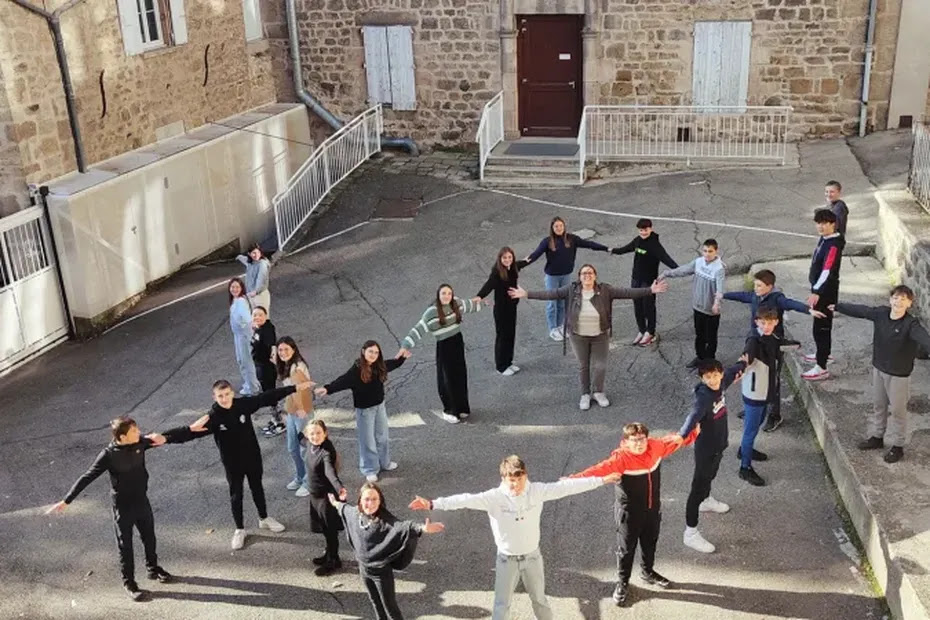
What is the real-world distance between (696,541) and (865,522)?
1226mm

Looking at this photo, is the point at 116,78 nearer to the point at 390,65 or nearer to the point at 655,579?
the point at 390,65

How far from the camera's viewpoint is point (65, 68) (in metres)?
13.0

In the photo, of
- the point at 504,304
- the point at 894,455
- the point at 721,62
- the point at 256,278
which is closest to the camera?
the point at 894,455

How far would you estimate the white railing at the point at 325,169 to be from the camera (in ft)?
50.2

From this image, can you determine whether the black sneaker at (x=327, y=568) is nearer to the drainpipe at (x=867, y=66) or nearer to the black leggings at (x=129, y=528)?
the black leggings at (x=129, y=528)

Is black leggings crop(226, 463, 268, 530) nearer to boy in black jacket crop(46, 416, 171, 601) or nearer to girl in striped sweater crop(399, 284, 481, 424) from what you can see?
boy in black jacket crop(46, 416, 171, 601)

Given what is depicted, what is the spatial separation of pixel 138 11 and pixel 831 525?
40.2 ft

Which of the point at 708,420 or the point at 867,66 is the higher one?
the point at 867,66

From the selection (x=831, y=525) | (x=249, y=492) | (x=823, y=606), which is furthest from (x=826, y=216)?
(x=249, y=492)

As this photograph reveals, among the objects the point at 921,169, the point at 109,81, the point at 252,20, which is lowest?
the point at 921,169

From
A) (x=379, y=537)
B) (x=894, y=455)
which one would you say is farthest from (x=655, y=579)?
(x=894, y=455)

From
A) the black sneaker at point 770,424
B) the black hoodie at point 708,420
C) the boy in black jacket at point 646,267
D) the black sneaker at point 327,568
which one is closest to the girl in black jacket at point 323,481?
the black sneaker at point 327,568

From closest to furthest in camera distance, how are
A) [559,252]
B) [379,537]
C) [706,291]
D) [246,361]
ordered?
[379,537] < [706,291] < [246,361] < [559,252]

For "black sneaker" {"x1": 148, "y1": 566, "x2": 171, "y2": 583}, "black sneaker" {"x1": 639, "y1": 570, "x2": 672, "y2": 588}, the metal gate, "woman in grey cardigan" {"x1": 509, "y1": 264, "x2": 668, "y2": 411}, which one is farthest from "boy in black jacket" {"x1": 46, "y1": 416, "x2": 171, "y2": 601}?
the metal gate
